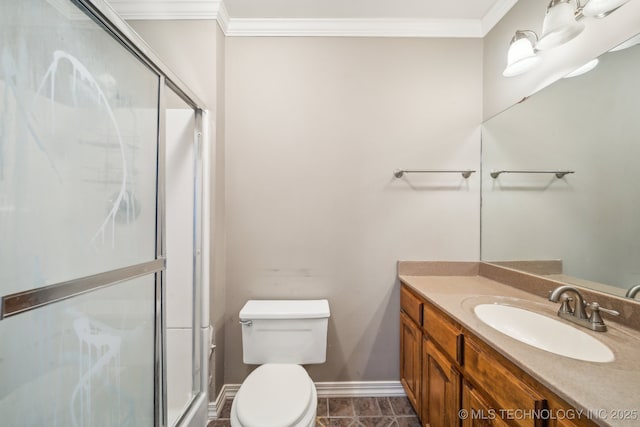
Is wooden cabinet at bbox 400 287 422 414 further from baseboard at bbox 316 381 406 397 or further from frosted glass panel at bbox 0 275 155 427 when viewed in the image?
frosted glass panel at bbox 0 275 155 427

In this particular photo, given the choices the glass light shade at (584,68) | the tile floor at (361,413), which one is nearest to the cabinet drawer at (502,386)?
the tile floor at (361,413)

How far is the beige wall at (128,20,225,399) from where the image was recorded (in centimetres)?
157

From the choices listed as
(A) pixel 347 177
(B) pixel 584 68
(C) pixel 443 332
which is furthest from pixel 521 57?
(C) pixel 443 332

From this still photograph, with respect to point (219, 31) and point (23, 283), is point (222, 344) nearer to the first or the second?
point (23, 283)

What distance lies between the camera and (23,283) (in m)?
0.62

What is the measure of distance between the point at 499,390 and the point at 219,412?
5.27 feet

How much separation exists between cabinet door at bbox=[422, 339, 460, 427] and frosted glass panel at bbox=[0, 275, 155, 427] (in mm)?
1301

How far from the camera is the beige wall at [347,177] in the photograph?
5.60ft

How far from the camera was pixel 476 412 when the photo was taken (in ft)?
3.00

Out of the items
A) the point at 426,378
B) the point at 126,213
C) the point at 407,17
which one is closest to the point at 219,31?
the point at 407,17

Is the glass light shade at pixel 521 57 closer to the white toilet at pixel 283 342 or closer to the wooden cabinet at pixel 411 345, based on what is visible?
the wooden cabinet at pixel 411 345

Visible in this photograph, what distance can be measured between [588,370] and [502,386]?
0.23 metres

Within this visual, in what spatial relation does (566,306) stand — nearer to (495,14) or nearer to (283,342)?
(283,342)

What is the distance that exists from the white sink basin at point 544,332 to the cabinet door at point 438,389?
0.29m
